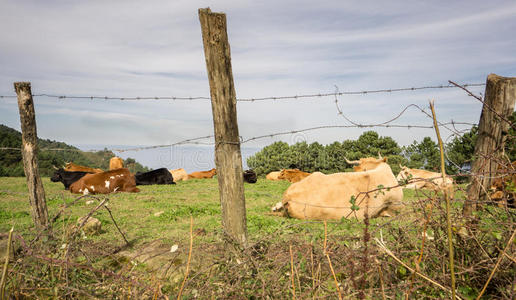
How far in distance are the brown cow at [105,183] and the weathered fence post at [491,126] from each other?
9.02 metres

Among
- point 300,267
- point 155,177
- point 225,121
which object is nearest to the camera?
point 300,267

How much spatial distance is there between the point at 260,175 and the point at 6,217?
13287 millimetres

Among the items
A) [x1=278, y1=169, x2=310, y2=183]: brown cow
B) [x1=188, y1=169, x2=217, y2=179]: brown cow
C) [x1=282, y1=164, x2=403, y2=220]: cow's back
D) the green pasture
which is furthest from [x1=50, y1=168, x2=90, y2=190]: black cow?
[x1=282, y1=164, x2=403, y2=220]: cow's back

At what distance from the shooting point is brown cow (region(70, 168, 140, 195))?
34.4 ft

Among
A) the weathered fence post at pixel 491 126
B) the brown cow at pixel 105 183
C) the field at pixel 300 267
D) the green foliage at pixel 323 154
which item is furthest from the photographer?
the green foliage at pixel 323 154

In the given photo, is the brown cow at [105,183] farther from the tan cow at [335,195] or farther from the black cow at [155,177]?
the tan cow at [335,195]

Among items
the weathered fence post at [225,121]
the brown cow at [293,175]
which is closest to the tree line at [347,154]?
the brown cow at [293,175]

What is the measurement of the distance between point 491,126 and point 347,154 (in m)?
11.8

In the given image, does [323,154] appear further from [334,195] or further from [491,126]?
[491,126]

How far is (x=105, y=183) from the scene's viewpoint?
1067cm

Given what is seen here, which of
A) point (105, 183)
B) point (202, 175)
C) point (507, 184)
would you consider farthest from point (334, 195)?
point (202, 175)

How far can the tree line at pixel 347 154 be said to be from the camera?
44.5 feet

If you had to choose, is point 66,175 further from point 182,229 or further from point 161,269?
point 161,269

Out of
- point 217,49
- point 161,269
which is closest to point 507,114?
point 217,49
